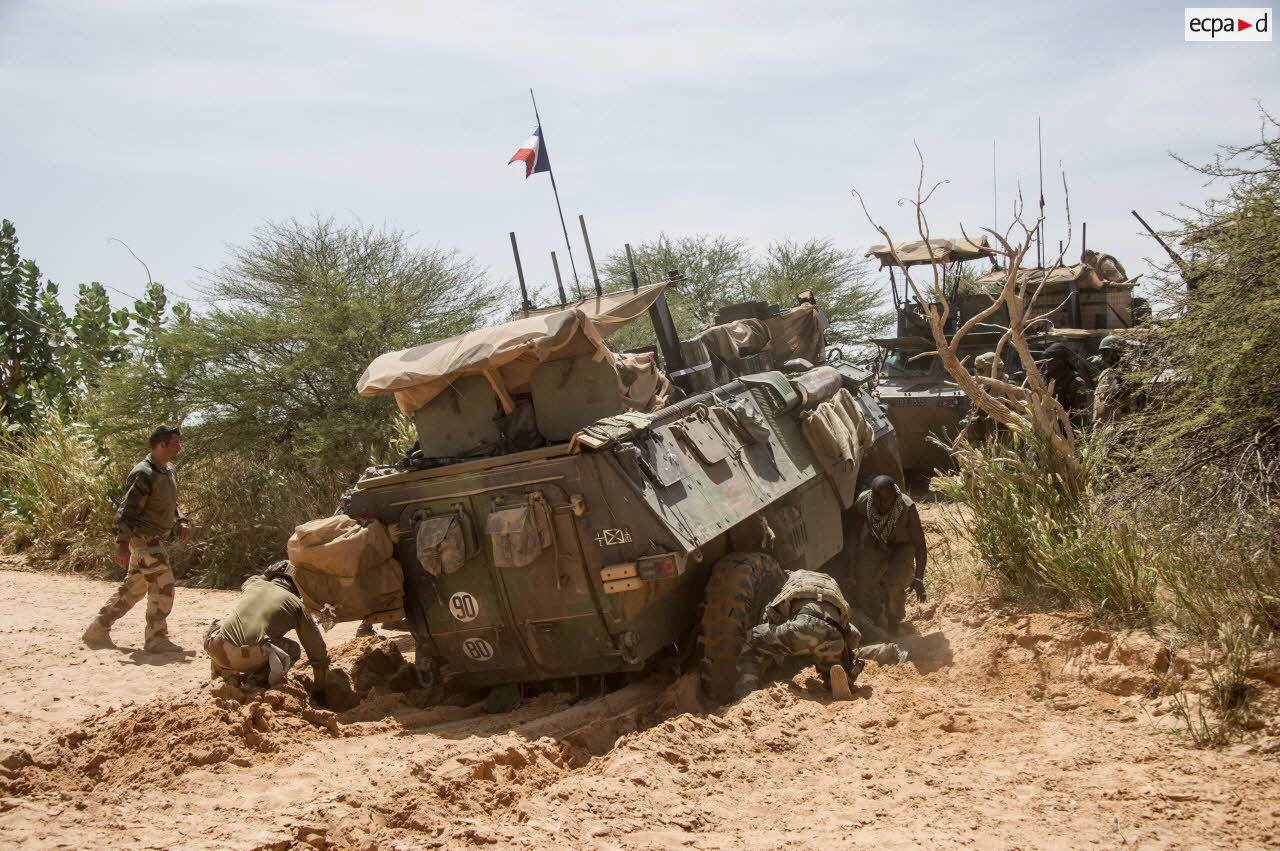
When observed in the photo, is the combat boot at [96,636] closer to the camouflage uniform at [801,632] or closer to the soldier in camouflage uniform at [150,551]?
the soldier in camouflage uniform at [150,551]

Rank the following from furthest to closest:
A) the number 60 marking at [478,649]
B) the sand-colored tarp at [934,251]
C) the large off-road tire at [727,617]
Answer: the sand-colored tarp at [934,251]
the number 60 marking at [478,649]
the large off-road tire at [727,617]

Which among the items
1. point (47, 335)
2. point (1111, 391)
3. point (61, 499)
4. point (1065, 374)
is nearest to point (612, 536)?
point (1111, 391)

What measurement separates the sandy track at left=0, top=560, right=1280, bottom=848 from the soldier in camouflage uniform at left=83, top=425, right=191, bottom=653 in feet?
5.09

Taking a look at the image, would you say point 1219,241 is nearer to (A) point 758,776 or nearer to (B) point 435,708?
(A) point 758,776

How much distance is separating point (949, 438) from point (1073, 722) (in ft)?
25.2

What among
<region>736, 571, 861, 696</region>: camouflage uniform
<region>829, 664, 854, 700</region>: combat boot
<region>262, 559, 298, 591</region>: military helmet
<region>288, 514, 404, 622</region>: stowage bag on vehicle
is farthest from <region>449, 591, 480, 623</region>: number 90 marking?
<region>829, 664, 854, 700</region>: combat boot

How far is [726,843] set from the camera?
4.73m

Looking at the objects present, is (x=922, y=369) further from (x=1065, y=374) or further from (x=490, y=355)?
(x=490, y=355)

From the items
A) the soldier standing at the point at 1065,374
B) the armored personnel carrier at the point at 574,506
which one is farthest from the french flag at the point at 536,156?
the soldier standing at the point at 1065,374

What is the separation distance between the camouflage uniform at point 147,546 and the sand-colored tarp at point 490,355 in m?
2.77

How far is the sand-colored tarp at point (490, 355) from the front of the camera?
23.0 feet

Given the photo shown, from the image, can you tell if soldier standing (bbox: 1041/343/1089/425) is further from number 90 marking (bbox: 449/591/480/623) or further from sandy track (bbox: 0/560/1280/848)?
number 90 marking (bbox: 449/591/480/623)

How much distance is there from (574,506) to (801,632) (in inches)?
59.9

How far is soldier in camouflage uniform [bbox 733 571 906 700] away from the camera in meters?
6.63
